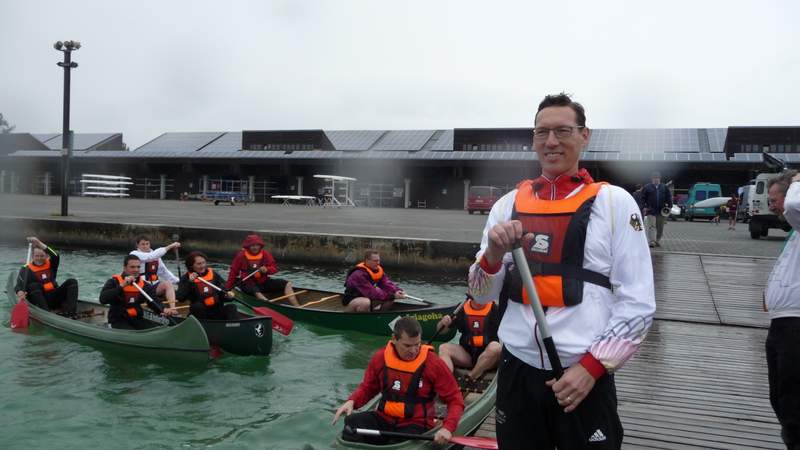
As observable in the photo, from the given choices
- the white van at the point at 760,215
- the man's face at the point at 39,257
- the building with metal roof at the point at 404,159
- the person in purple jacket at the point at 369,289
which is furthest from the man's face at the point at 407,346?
the building with metal roof at the point at 404,159

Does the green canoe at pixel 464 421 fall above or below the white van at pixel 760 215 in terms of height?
below

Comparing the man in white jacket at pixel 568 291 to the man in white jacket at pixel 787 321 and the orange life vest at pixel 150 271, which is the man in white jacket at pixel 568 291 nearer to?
the man in white jacket at pixel 787 321

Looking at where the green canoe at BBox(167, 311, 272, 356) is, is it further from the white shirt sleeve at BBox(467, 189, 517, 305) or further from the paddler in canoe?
→ the white shirt sleeve at BBox(467, 189, 517, 305)

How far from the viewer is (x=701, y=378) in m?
6.40

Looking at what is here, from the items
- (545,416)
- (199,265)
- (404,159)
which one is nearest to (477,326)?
(199,265)

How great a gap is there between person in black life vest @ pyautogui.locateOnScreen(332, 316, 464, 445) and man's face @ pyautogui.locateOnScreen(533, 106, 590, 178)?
116 inches

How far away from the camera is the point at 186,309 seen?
1234 cm

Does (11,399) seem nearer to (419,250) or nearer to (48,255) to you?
(48,255)

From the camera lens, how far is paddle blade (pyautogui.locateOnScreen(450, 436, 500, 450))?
471 centimetres

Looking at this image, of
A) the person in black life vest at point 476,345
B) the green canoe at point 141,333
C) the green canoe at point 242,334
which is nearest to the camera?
the person in black life vest at point 476,345

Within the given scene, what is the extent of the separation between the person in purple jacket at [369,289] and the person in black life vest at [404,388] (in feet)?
21.5

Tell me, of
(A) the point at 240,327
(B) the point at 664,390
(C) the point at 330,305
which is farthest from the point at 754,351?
(C) the point at 330,305

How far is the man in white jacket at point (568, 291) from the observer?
2.26 m

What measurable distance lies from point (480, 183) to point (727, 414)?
4397 cm
